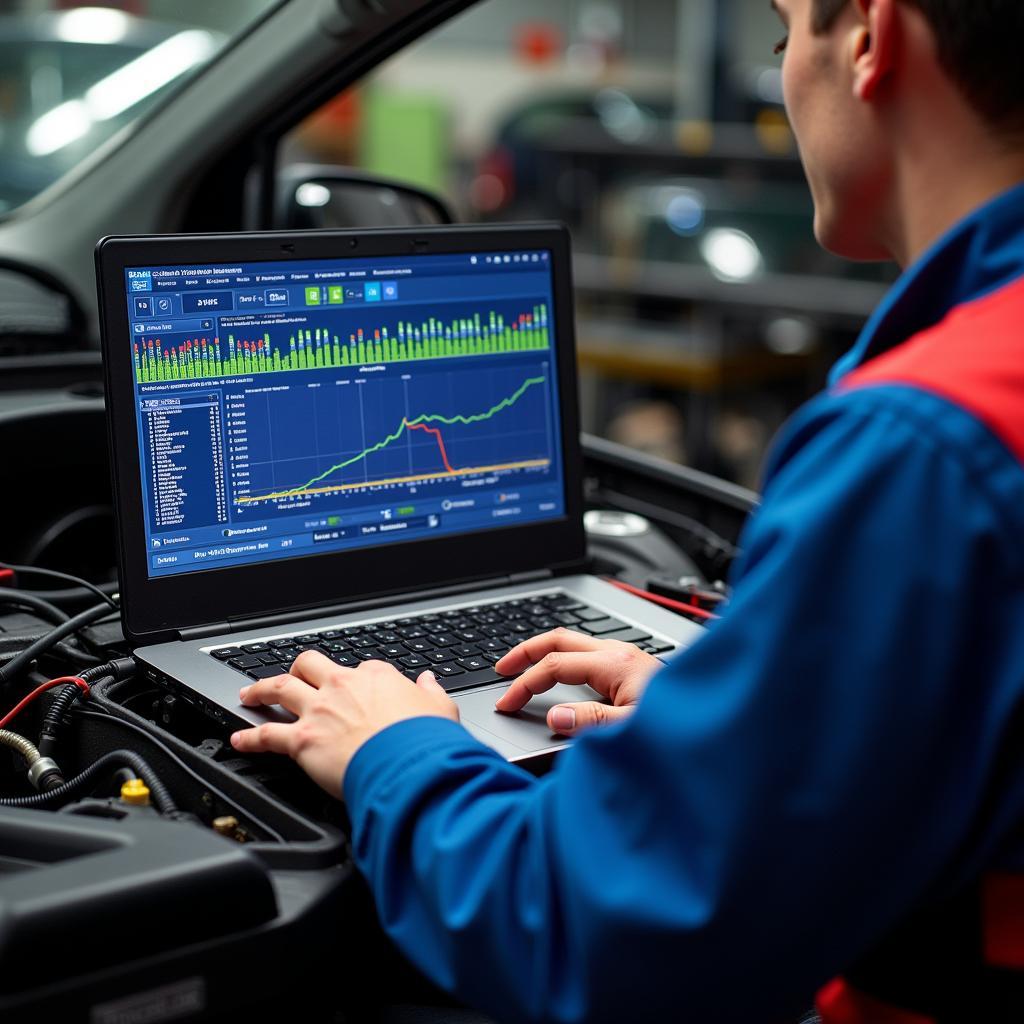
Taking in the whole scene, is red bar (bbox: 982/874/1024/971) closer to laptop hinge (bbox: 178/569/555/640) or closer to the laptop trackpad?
the laptop trackpad

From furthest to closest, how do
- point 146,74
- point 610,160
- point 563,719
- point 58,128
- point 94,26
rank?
point 610,160 < point 94,26 < point 58,128 < point 146,74 < point 563,719

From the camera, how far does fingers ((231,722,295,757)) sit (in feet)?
2.83

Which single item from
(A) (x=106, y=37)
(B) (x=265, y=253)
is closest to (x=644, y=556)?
(B) (x=265, y=253)

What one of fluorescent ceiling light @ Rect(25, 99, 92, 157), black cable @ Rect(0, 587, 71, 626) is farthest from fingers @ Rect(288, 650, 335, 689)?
fluorescent ceiling light @ Rect(25, 99, 92, 157)

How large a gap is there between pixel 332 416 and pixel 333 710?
1.26ft

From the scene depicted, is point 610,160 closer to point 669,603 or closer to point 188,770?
point 669,603

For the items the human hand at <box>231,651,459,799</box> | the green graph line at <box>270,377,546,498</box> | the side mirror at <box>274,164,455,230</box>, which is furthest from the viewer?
the side mirror at <box>274,164,455,230</box>

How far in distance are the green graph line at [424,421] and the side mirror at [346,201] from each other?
589 mm

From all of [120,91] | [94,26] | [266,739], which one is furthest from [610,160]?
[266,739]

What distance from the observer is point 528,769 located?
96cm

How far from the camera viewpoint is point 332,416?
1186 millimetres

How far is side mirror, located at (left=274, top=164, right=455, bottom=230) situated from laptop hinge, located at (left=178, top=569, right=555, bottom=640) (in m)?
0.67

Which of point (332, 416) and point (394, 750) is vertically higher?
point (332, 416)

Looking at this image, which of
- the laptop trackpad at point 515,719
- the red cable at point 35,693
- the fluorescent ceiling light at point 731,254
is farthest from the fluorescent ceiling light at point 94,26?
the fluorescent ceiling light at point 731,254
